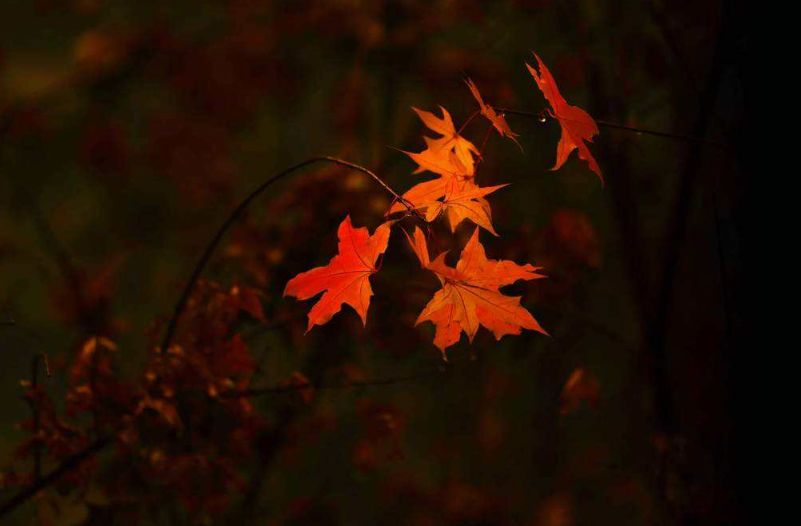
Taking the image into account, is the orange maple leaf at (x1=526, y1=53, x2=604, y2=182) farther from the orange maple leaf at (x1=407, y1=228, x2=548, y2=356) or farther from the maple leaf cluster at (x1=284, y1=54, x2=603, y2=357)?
the orange maple leaf at (x1=407, y1=228, x2=548, y2=356)

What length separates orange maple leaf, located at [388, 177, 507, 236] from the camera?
0.93 m

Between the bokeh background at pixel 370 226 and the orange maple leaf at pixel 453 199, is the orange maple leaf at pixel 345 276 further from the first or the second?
the bokeh background at pixel 370 226

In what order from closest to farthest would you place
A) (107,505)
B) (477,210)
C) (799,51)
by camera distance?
(477,210) → (799,51) → (107,505)

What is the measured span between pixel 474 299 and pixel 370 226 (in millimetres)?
778

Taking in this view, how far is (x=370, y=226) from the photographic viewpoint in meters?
1.70

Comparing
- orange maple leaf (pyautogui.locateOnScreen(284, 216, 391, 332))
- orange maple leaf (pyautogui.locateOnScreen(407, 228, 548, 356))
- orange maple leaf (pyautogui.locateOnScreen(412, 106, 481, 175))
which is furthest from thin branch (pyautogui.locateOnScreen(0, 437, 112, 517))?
orange maple leaf (pyautogui.locateOnScreen(412, 106, 481, 175))

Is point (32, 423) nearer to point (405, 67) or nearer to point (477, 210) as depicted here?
point (477, 210)

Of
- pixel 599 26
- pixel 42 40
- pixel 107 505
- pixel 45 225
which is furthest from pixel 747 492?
pixel 42 40

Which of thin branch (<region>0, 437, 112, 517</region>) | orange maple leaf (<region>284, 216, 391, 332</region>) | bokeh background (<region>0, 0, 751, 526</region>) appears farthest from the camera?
bokeh background (<region>0, 0, 751, 526</region>)

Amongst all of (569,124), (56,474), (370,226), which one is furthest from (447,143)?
(56,474)

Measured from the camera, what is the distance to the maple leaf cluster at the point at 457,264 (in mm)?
895

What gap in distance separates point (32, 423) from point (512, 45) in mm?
1698

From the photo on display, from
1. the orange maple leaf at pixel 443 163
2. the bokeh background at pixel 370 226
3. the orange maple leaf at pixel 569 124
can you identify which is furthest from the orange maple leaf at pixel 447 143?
the bokeh background at pixel 370 226

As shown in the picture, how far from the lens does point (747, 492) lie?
4.19ft
